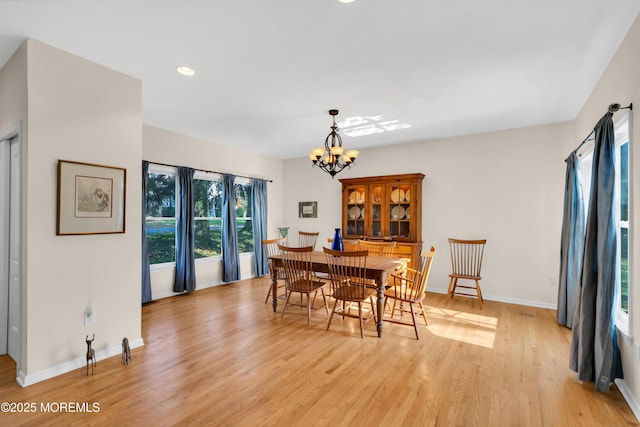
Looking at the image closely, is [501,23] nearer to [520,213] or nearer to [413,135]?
[413,135]

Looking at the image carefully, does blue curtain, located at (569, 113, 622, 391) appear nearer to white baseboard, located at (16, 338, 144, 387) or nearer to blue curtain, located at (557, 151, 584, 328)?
blue curtain, located at (557, 151, 584, 328)

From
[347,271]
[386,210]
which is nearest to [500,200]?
[386,210]

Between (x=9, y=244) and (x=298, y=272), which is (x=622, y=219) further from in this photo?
(x=9, y=244)

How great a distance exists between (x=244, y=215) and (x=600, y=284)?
5.56 metres

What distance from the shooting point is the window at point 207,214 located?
5.48 metres

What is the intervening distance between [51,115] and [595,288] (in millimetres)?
4523

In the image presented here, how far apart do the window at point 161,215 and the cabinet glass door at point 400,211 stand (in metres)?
3.70

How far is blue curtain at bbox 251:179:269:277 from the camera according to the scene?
6.37m

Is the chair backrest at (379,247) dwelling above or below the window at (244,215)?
below

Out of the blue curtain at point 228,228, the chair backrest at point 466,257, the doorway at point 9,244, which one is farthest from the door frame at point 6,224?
the chair backrest at point 466,257

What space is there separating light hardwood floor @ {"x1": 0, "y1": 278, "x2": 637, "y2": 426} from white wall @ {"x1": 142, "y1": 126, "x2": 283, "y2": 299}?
169cm

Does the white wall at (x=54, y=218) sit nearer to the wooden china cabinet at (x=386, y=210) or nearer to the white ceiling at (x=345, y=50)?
the white ceiling at (x=345, y=50)

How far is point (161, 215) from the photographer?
4980mm

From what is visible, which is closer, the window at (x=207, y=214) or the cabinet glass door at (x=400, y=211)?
the cabinet glass door at (x=400, y=211)
